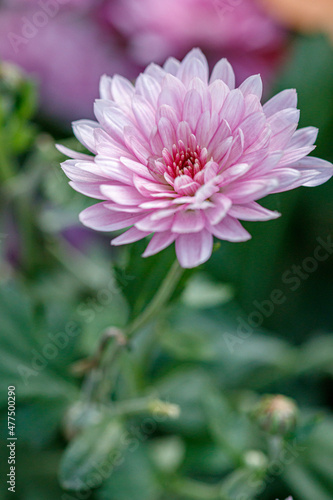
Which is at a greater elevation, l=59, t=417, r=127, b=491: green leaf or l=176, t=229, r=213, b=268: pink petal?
l=176, t=229, r=213, b=268: pink petal

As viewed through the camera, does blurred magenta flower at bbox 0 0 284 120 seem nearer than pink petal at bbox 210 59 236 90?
No

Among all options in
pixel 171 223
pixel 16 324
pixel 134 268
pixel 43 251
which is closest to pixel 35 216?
pixel 43 251

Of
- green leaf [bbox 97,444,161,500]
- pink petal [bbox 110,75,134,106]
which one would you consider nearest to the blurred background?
green leaf [bbox 97,444,161,500]

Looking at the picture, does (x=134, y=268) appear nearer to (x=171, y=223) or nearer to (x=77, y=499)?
(x=171, y=223)

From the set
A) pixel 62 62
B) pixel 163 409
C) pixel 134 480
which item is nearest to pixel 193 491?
pixel 134 480

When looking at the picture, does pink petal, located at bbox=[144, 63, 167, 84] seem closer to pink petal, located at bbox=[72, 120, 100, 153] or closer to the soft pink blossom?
pink petal, located at bbox=[72, 120, 100, 153]

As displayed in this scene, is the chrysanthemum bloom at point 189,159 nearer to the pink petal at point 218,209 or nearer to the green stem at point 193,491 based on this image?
the pink petal at point 218,209

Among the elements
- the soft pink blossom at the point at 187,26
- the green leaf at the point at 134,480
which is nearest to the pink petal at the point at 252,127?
the green leaf at the point at 134,480
